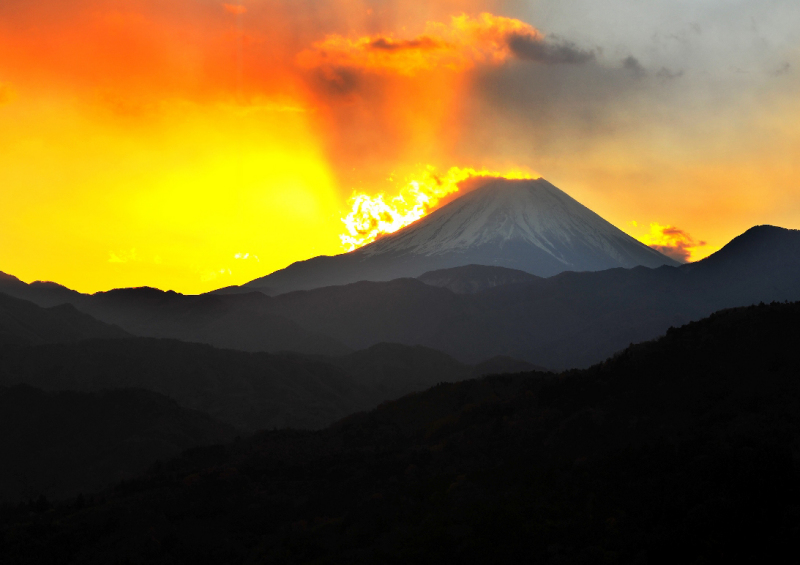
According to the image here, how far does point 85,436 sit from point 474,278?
119m

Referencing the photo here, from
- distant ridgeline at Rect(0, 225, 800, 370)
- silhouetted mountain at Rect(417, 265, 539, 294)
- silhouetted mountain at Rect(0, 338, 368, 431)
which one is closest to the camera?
silhouetted mountain at Rect(0, 338, 368, 431)

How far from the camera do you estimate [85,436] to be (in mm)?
49031

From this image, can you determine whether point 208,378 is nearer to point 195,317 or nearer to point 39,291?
point 195,317

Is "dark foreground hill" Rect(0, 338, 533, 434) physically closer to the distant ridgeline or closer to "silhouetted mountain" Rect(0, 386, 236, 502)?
"silhouetted mountain" Rect(0, 386, 236, 502)

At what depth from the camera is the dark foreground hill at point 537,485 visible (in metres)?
21.0

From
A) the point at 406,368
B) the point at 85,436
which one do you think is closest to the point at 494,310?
the point at 406,368

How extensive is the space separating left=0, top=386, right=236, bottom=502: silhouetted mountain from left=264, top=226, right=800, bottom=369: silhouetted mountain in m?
67.6

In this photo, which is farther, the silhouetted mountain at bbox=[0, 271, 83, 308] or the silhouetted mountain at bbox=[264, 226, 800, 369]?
the silhouetted mountain at bbox=[0, 271, 83, 308]

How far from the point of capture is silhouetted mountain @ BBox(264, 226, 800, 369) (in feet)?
380

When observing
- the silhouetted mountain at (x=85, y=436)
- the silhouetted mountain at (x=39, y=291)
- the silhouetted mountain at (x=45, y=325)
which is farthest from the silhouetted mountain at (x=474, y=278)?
the silhouetted mountain at (x=85, y=436)

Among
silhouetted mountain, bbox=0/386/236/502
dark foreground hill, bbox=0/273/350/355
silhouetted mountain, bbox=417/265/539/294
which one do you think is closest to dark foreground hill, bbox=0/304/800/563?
silhouetted mountain, bbox=0/386/236/502

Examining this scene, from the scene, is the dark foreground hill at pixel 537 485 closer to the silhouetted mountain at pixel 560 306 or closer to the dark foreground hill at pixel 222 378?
the dark foreground hill at pixel 222 378

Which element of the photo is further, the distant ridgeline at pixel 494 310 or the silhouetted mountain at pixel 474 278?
the silhouetted mountain at pixel 474 278

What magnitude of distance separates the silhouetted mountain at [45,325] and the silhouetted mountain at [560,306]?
140 feet
